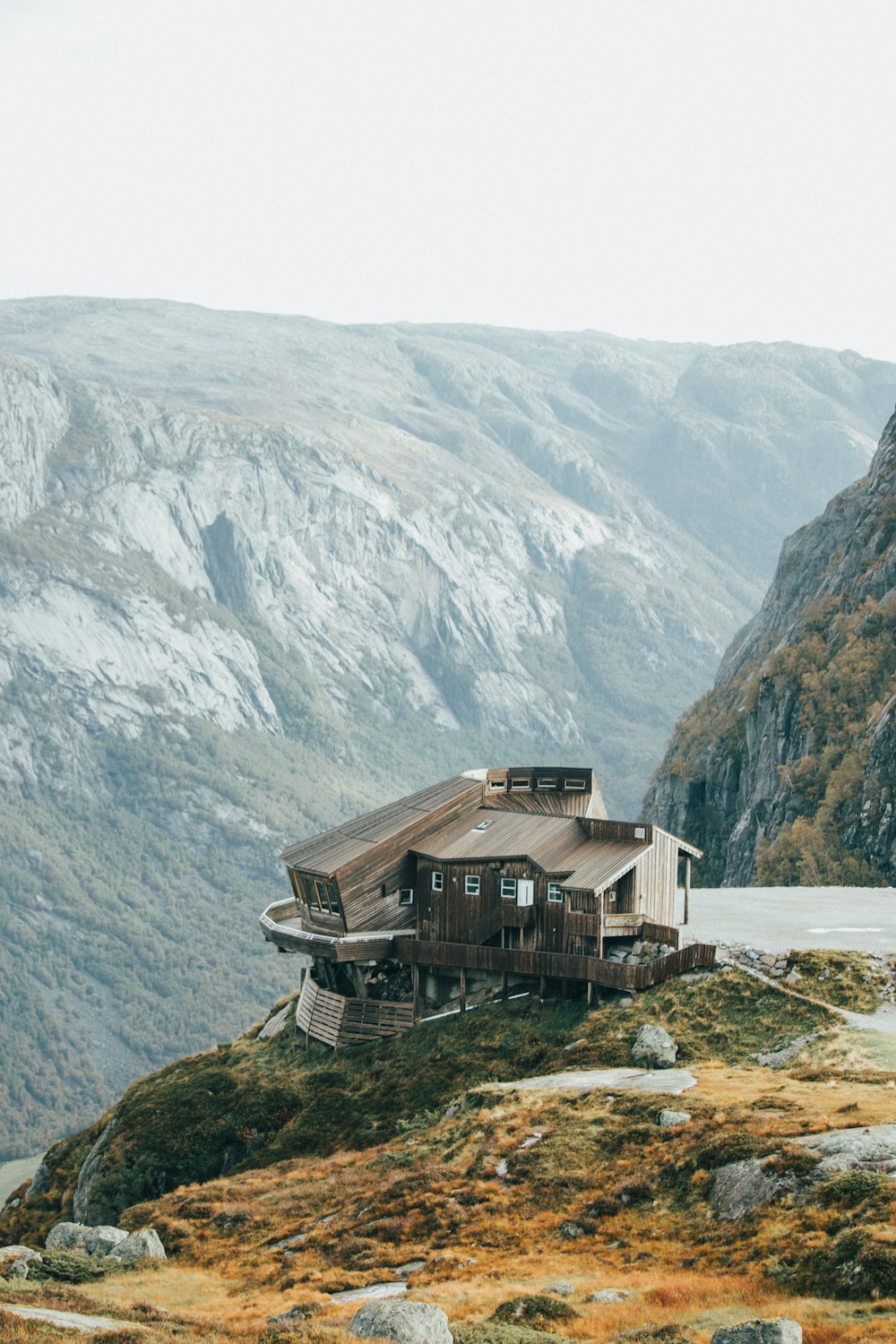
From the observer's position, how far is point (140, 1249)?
42719mm

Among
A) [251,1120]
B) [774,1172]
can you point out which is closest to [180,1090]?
[251,1120]

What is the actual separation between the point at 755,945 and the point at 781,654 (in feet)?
295

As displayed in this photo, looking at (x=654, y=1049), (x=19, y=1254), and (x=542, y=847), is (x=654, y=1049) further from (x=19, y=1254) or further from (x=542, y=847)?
(x=19, y=1254)

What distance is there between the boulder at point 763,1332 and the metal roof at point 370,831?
4168 cm

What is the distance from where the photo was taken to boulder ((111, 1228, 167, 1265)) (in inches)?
1665

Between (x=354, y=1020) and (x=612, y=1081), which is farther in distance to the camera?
(x=354, y=1020)

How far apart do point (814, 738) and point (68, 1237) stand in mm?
92814

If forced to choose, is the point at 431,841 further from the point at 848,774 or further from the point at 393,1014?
the point at 848,774

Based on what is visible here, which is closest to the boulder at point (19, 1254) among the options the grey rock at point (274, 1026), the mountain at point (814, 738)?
the grey rock at point (274, 1026)

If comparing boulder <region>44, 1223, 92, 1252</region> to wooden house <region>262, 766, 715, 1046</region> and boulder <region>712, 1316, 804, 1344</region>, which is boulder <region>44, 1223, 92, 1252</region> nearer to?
wooden house <region>262, 766, 715, 1046</region>

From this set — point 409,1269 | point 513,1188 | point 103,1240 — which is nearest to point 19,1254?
point 103,1240

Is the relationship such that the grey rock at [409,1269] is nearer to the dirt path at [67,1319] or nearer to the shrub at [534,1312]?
the shrub at [534,1312]

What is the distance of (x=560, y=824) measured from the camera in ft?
222

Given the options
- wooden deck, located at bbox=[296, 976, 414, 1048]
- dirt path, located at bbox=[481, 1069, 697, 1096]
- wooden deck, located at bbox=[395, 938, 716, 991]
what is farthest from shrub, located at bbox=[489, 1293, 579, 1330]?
wooden deck, located at bbox=[296, 976, 414, 1048]
